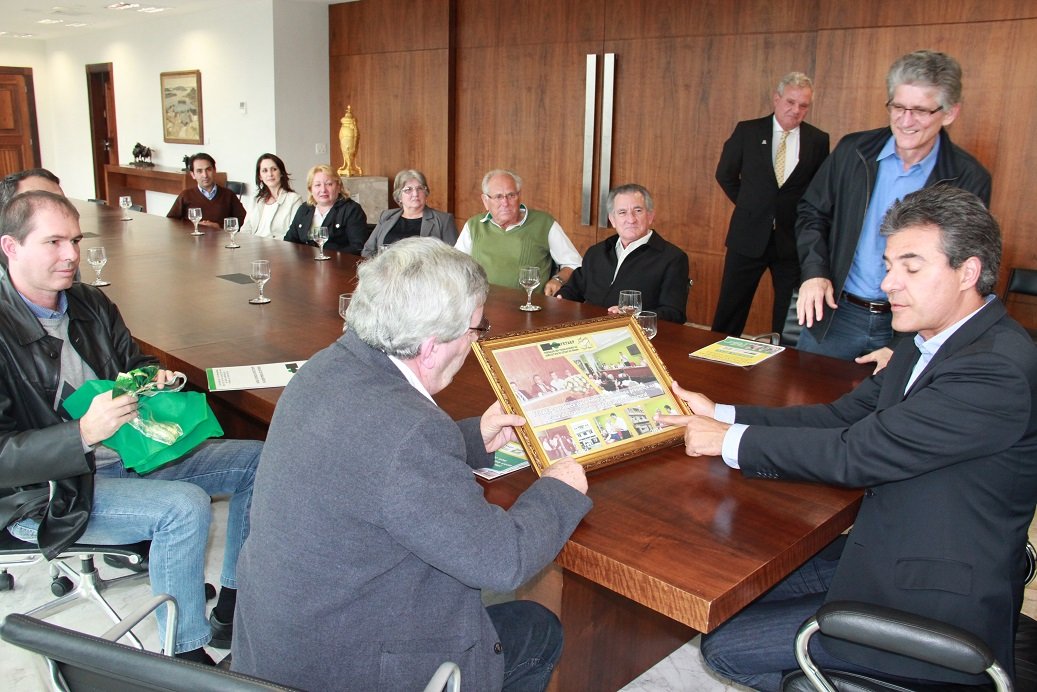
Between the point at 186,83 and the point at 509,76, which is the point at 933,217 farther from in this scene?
the point at 186,83

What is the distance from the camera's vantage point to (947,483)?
4.93 ft

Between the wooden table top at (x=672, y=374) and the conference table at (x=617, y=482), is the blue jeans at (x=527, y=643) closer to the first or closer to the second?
the conference table at (x=617, y=482)

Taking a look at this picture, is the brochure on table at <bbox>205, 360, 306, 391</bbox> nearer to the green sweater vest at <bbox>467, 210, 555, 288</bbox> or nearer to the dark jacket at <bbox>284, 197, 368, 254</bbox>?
the green sweater vest at <bbox>467, 210, 555, 288</bbox>

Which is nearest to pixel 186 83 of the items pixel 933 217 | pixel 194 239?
pixel 194 239

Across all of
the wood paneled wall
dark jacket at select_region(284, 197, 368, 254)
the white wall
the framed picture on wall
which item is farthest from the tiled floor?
the framed picture on wall

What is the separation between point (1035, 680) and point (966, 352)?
62 centimetres

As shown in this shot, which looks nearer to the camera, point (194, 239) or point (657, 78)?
point (194, 239)

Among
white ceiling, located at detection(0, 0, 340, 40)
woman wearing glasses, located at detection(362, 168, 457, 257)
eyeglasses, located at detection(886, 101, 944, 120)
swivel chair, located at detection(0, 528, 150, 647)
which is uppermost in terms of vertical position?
white ceiling, located at detection(0, 0, 340, 40)

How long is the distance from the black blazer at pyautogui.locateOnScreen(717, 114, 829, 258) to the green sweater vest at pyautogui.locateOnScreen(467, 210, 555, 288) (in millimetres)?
1273

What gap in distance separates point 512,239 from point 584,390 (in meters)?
2.60

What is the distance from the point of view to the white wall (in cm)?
934

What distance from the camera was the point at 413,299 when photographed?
1358 mm

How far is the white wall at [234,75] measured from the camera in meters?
9.34

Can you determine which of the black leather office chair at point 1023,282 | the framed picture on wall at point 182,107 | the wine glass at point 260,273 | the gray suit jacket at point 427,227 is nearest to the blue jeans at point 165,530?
the wine glass at point 260,273
